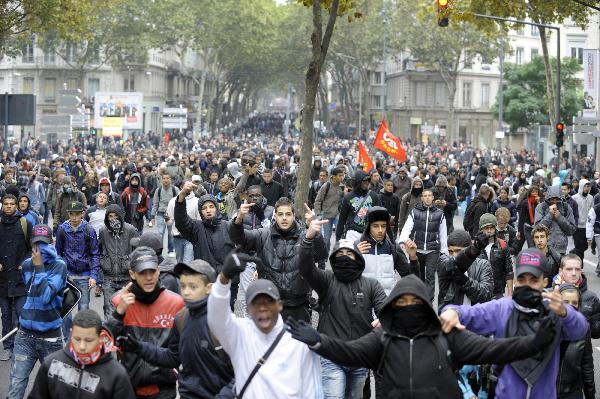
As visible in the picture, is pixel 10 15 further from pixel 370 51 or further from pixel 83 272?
pixel 370 51

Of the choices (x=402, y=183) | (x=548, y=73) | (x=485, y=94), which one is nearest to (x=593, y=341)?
(x=402, y=183)

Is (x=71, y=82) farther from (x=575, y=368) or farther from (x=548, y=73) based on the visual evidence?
(x=575, y=368)

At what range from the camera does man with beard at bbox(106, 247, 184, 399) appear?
6.91m

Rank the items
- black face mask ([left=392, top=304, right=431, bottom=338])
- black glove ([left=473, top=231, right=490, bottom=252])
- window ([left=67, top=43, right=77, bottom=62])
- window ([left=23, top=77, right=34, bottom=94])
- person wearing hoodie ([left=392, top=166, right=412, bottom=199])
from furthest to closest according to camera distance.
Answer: window ([left=23, top=77, right=34, bottom=94]), window ([left=67, top=43, right=77, bottom=62]), person wearing hoodie ([left=392, top=166, right=412, bottom=199]), black glove ([left=473, top=231, right=490, bottom=252]), black face mask ([left=392, top=304, right=431, bottom=338])

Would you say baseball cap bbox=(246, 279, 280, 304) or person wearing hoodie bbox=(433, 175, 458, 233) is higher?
person wearing hoodie bbox=(433, 175, 458, 233)

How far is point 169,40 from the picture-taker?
246 feet

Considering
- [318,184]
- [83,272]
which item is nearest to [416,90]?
[318,184]

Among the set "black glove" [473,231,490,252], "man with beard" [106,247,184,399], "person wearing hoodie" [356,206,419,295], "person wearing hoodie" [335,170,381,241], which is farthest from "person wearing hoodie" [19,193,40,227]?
"black glove" [473,231,490,252]

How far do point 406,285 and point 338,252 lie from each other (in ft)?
6.81

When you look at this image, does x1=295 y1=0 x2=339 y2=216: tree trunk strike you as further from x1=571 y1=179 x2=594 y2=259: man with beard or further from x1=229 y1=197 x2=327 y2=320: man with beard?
x1=229 y1=197 x2=327 y2=320: man with beard

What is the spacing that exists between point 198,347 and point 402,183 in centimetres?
1459

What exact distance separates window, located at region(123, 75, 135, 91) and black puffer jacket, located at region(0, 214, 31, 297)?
258 feet

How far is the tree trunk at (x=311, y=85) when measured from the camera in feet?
65.9

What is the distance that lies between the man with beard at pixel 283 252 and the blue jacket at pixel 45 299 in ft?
4.49
